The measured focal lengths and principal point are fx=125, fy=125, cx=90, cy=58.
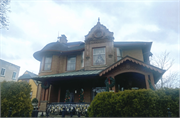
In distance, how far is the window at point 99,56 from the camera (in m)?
14.0

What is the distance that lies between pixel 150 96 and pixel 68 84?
10.3 metres

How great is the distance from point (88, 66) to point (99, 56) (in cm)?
169

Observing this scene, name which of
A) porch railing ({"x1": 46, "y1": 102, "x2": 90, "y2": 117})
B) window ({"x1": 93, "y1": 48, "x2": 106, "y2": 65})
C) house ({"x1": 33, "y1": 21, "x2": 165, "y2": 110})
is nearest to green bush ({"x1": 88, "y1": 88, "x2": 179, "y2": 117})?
porch railing ({"x1": 46, "y1": 102, "x2": 90, "y2": 117})

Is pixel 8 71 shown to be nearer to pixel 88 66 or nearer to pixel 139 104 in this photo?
pixel 88 66

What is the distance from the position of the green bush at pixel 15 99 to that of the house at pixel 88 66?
4693 mm

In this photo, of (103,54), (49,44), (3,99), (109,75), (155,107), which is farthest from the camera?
(49,44)

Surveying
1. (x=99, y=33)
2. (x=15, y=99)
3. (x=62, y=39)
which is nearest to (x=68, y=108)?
(x=15, y=99)

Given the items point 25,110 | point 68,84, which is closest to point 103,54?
point 68,84

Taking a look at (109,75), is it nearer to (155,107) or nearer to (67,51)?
(155,107)

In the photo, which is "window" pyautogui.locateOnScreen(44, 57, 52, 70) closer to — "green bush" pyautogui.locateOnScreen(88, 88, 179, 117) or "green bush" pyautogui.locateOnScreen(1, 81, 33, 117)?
"green bush" pyautogui.locateOnScreen(1, 81, 33, 117)

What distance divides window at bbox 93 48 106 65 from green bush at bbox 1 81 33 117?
26.0 ft

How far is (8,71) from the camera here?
97.0 ft

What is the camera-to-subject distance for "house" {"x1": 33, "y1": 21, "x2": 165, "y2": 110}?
1257 cm

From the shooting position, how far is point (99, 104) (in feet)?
21.2
